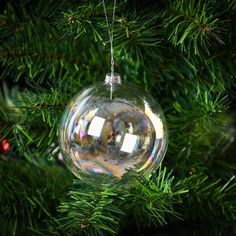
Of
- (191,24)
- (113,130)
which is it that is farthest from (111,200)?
(191,24)

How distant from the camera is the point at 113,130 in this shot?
522 millimetres

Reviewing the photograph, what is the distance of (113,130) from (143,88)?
0.40 ft

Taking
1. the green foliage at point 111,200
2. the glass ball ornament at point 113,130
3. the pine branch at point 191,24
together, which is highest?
the pine branch at point 191,24

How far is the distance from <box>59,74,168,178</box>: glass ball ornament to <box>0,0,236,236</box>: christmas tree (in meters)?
0.02

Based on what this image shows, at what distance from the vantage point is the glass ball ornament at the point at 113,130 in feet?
1.72

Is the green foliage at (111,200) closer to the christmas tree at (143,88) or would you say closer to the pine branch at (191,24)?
the christmas tree at (143,88)

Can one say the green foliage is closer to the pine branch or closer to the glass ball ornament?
the glass ball ornament

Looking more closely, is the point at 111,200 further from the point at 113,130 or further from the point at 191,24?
the point at 191,24

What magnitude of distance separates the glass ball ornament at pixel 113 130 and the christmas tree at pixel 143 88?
25 millimetres

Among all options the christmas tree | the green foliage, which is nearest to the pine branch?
the christmas tree

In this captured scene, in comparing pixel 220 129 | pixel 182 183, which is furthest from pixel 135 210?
pixel 220 129

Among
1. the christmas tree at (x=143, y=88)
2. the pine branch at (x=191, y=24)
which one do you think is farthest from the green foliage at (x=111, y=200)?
the pine branch at (x=191, y=24)

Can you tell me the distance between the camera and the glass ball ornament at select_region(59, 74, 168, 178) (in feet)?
1.72

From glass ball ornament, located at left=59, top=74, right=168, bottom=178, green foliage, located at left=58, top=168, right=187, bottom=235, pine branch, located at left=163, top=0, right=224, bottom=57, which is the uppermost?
pine branch, located at left=163, top=0, right=224, bottom=57
